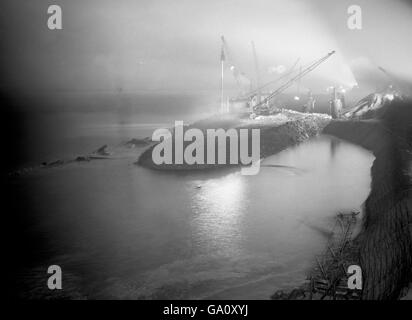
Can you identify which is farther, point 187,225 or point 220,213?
point 220,213

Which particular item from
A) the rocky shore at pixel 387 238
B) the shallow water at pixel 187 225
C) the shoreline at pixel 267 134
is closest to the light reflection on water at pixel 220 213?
the shallow water at pixel 187 225

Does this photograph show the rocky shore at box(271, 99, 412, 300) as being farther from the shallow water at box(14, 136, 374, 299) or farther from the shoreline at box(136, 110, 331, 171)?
the shoreline at box(136, 110, 331, 171)

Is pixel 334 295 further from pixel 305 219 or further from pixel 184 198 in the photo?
pixel 184 198

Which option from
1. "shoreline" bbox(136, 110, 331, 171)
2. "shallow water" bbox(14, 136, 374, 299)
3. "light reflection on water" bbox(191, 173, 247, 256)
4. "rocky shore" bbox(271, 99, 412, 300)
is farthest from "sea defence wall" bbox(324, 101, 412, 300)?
"shoreline" bbox(136, 110, 331, 171)

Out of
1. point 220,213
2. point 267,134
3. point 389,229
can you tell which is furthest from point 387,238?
point 267,134

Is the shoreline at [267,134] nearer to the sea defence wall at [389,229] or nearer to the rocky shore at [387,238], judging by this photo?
the sea defence wall at [389,229]

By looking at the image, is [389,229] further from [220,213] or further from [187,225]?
[187,225]

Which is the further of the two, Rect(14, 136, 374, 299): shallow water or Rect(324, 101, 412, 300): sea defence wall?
Rect(14, 136, 374, 299): shallow water
